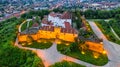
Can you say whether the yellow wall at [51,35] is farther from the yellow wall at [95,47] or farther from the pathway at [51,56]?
the yellow wall at [95,47]

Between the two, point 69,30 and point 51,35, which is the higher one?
point 69,30

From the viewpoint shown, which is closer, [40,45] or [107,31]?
[40,45]

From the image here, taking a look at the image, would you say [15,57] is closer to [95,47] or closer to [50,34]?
[50,34]

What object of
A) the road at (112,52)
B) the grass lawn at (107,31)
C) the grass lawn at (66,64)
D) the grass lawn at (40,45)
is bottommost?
the grass lawn at (107,31)

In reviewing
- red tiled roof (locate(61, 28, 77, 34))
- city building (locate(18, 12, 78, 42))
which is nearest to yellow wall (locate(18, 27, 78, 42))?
city building (locate(18, 12, 78, 42))

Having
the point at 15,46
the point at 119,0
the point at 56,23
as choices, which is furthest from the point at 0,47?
the point at 119,0

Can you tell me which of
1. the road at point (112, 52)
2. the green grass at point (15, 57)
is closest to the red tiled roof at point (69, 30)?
the road at point (112, 52)

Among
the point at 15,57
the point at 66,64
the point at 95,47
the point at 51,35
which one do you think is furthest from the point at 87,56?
the point at 15,57

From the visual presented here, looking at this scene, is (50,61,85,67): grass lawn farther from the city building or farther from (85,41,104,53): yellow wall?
the city building

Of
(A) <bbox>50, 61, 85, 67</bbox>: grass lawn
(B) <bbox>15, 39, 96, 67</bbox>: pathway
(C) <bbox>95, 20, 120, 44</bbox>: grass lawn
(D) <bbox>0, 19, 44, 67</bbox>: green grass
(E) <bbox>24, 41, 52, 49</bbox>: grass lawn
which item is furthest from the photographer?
(C) <bbox>95, 20, 120, 44</bbox>: grass lawn

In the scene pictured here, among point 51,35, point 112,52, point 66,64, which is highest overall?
point 66,64

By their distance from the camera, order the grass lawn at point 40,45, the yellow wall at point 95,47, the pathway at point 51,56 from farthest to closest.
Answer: the grass lawn at point 40,45 → the yellow wall at point 95,47 → the pathway at point 51,56

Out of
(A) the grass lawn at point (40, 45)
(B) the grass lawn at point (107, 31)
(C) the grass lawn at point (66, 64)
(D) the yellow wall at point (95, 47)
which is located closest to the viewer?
(C) the grass lawn at point (66, 64)
